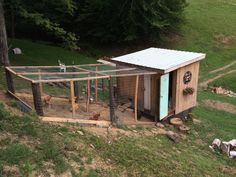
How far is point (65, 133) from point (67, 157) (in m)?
1.43

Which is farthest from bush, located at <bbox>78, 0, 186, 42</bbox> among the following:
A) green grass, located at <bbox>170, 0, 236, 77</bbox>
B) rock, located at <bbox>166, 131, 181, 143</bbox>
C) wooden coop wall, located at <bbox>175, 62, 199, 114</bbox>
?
rock, located at <bbox>166, 131, 181, 143</bbox>

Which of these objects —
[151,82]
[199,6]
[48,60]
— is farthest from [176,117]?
[199,6]

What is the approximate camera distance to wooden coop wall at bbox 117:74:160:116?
14219mm

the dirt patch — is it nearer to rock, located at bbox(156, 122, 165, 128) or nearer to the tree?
rock, located at bbox(156, 122, 165, 128)

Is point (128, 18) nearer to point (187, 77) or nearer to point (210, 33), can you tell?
point (210, 33)

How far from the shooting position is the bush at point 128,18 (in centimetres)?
3209

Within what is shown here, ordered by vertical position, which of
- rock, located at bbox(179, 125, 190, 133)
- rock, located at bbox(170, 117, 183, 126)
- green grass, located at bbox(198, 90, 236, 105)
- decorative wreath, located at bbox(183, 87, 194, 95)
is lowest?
green grass, located at bbox(198, 90, 236, 105)

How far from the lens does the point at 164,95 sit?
1437 centimetres

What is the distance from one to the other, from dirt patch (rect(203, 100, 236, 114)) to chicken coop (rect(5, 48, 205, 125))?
5.62 meters

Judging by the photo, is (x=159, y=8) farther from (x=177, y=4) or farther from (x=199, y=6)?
(x=199, y=6)

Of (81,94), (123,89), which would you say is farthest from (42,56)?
(123,89)

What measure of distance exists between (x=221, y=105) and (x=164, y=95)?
8.56 meters

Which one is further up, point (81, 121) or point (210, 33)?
point (81, 121)

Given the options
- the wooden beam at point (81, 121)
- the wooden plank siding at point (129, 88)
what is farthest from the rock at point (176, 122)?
the wooden beam at point (81, 121)
